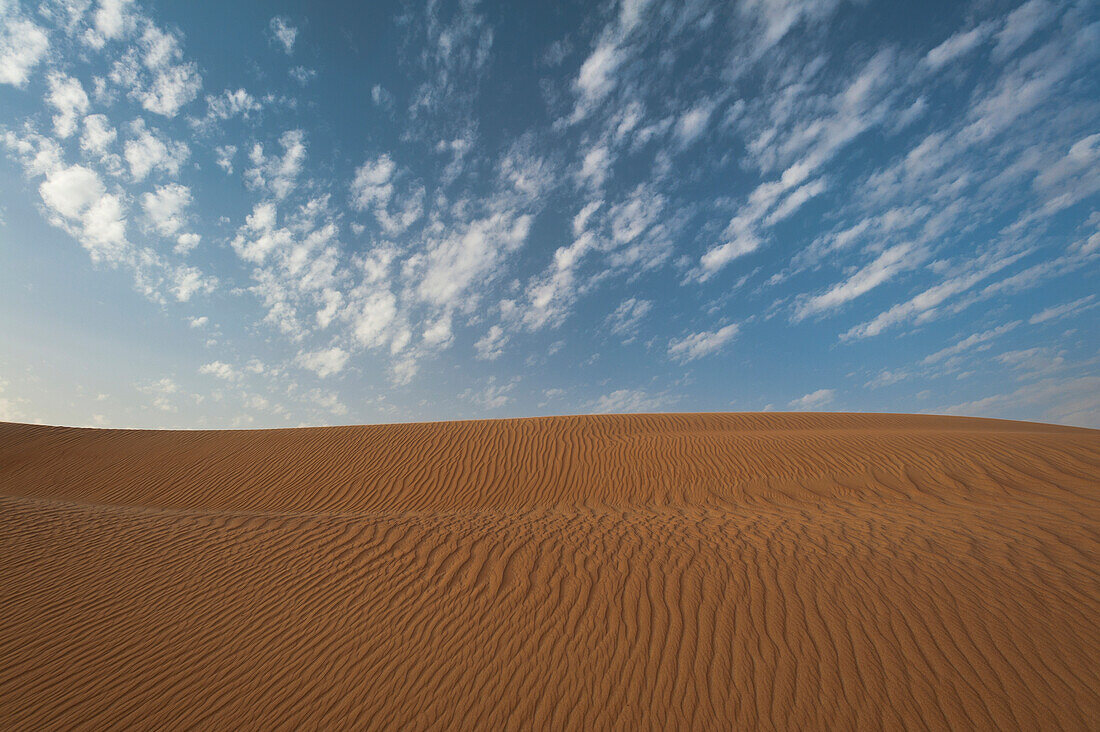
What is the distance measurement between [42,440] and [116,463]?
5436 millimetres

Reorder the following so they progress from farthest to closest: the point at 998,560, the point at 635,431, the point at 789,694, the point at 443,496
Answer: the point at 635,431, the point at 443,496, the point at 998,560, the point at 789,694

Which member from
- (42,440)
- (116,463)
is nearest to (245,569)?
(116,463)

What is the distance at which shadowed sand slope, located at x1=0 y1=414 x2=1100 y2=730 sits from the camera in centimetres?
370

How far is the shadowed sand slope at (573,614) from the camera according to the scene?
12.1 feet

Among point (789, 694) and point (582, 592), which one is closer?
point (789, 694)

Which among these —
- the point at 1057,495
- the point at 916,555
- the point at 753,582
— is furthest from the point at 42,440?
the point at 1057,495

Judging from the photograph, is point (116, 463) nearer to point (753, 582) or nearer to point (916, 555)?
point (753, 582)

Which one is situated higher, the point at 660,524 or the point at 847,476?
the point at 847,476

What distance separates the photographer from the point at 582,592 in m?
5.16

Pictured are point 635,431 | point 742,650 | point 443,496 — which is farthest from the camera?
point 635,431

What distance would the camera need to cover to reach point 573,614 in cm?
481

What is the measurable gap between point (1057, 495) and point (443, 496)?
1280cm

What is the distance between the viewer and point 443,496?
40.4 feet

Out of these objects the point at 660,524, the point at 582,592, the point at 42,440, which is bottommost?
the point at 582,592
